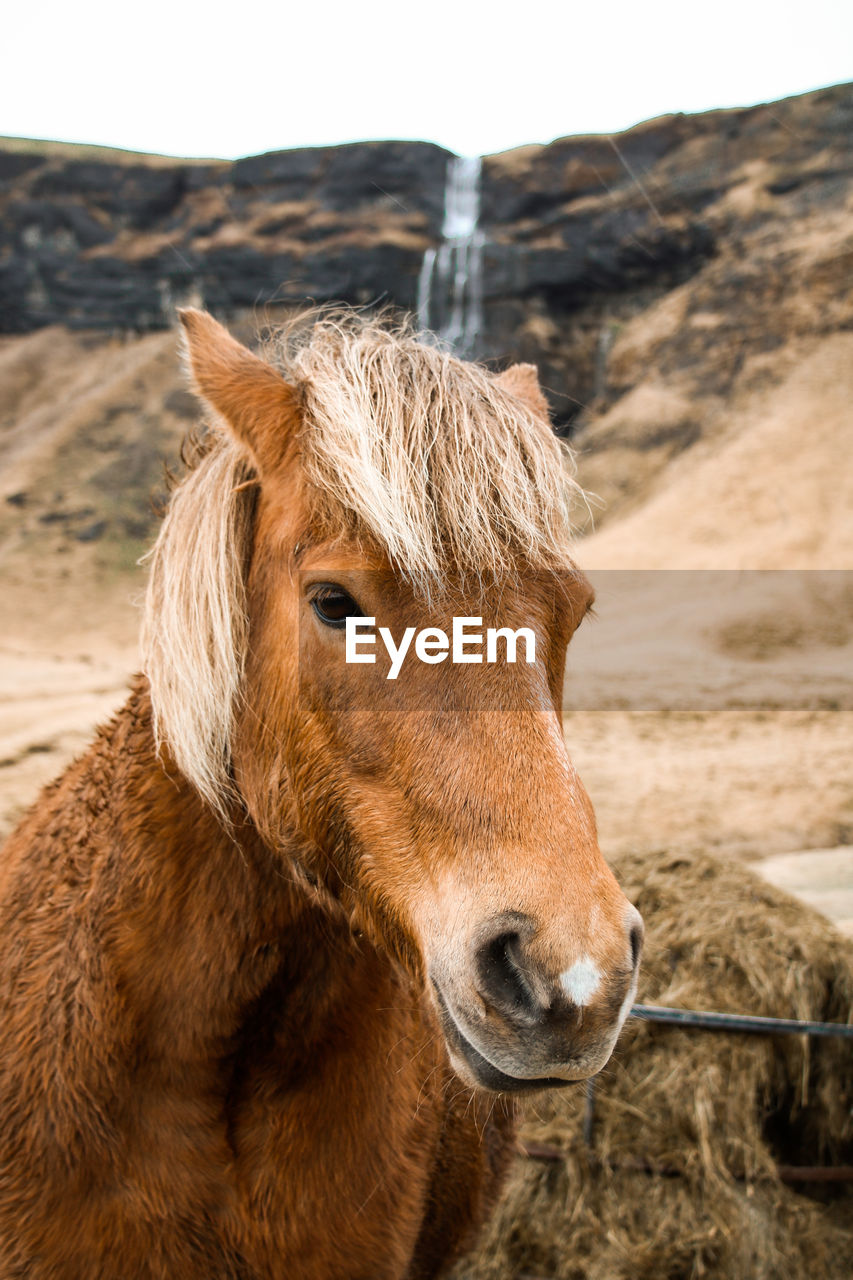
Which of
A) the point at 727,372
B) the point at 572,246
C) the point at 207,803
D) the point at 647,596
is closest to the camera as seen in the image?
the point at 207,803

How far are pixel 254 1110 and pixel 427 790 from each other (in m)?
0.97

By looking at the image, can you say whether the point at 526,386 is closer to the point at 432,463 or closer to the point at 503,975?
the point at 432,463

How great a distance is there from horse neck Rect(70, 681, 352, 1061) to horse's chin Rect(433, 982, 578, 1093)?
46 cm

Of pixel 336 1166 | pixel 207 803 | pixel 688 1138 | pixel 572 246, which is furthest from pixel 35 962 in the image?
pixel 572 246

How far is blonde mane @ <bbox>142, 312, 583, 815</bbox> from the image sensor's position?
5.53 ft

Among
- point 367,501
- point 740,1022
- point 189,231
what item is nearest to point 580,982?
point 367,501

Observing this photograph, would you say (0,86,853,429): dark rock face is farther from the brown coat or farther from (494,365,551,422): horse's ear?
the brown coat

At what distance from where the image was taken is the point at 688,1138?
410 cm

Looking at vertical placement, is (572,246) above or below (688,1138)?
above

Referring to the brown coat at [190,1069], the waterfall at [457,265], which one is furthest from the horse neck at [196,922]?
the waterfall at [457,265]

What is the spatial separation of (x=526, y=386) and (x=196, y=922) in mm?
1675

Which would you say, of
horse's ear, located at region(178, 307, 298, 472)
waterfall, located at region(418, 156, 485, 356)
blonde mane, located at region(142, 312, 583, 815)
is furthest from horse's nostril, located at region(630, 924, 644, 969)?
waterfall, located at region(418, 156, 485, 356)

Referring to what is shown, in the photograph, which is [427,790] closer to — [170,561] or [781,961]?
[170,561]

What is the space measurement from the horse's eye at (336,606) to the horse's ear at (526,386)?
85 cm
